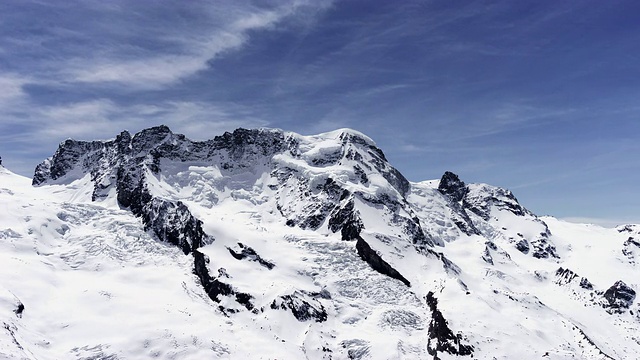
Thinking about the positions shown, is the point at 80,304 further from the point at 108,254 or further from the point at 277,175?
the point at 277,175

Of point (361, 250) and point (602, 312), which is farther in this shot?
point (602, 312)

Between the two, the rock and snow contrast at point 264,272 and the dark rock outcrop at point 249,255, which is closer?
the rock and snow contrast at point 264,272

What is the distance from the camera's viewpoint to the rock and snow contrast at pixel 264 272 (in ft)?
326

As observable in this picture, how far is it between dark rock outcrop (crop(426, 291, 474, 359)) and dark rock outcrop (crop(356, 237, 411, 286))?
17359mm

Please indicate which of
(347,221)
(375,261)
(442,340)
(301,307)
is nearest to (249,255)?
(301,307)

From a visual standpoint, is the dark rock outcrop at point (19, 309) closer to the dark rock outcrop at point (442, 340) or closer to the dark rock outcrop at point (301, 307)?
the dark rock outcrop at point (301, 307)

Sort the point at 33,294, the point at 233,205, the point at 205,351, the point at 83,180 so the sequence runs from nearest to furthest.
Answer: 1. the point at 205,351
2. the point at 33,294
3. the point at 233,205
4. the point at 83,180

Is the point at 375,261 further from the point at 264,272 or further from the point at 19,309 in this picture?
the point at 19,309

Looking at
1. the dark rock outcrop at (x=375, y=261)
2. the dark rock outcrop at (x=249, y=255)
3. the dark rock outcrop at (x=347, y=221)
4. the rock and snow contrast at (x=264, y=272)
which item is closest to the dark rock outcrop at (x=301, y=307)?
the rock and snow contrast at (x=264, y=272)

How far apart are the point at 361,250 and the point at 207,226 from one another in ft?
131

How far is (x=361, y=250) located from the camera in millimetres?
133000

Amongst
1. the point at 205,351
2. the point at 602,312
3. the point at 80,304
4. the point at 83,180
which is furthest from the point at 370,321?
the point at 83,180

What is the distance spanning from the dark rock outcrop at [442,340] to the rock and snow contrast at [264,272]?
30 centimetres

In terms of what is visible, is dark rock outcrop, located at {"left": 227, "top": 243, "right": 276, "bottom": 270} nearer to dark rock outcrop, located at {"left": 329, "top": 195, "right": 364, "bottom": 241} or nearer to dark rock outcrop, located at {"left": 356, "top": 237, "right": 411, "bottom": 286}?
dark rock outcrop, located at {"left": 356, "top": 237, "right": 411, "bottom": 286}
